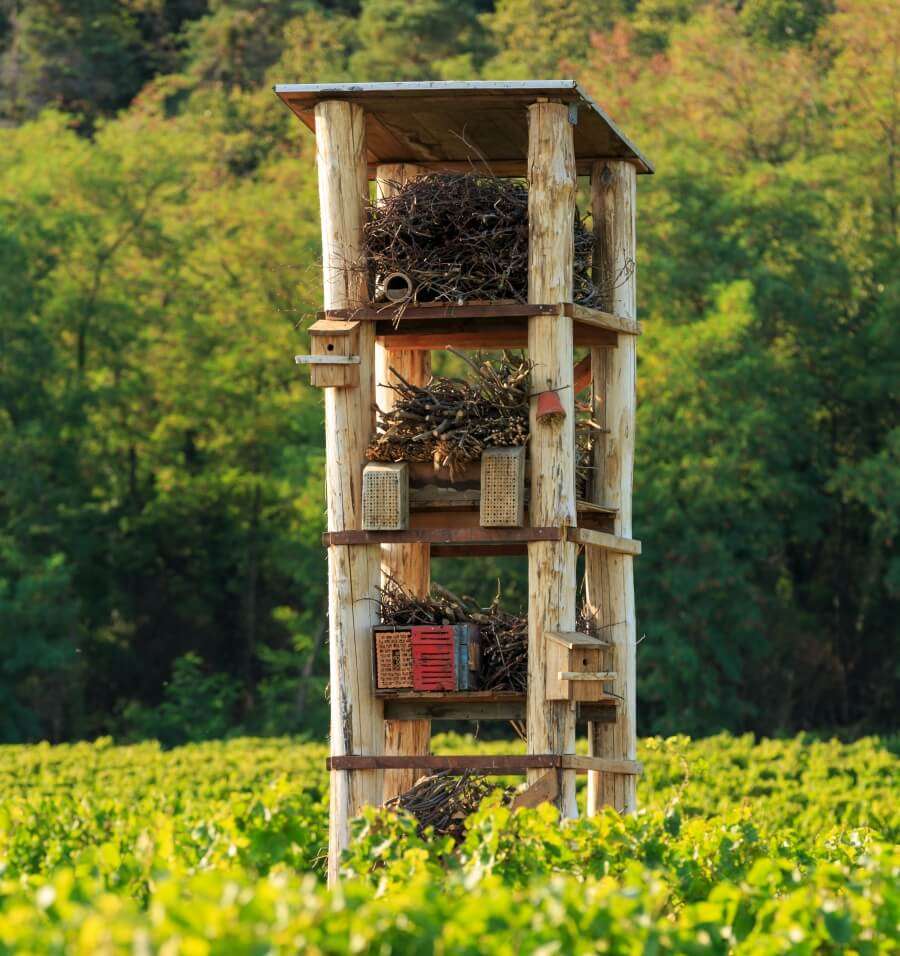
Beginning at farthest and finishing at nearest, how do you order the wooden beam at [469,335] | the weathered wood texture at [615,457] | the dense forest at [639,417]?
1. the dense forest at [639,417]
2. the weathered wood texture at [615,457]
3. the wooden beam at [469,335]

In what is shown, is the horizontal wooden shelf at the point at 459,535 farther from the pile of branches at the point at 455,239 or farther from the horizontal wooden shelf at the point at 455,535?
the pile of branches at the point at 455,239

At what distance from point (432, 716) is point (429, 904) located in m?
3.84

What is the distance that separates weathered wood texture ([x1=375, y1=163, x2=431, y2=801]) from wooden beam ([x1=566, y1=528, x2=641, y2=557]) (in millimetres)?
1027

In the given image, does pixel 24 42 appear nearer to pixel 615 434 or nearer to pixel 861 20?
pixel 861 20

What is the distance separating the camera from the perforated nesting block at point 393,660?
9.70m

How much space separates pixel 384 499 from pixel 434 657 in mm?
809

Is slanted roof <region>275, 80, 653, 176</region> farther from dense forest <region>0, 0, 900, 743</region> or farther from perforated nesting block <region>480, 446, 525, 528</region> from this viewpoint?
dense forest <region>0, 0, 900, 743</region>

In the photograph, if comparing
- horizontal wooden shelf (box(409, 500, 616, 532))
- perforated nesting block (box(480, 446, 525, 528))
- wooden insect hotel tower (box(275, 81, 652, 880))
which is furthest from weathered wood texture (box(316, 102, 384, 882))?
perforated nesting block (box(480, 446, 525, 528))

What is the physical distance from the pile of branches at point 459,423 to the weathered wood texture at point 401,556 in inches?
19.7

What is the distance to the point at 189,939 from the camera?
4918 millimetres

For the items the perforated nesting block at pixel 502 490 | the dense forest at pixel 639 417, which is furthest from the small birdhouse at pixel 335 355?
the dense forest at pixel 639 417

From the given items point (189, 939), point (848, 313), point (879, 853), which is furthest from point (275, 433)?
point (189, 939)

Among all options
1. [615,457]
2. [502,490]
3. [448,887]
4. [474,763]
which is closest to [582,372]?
[615,457]

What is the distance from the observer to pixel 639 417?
35.7m
